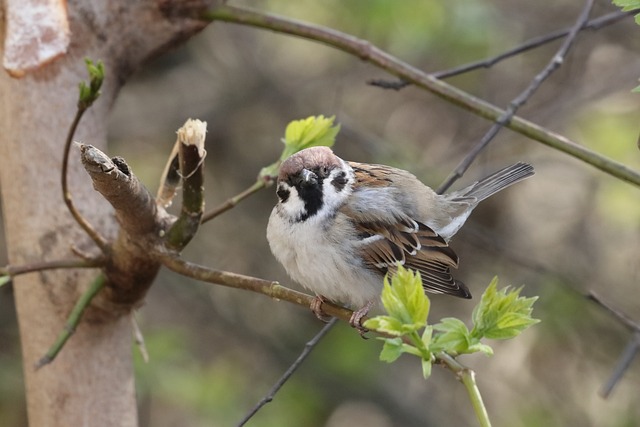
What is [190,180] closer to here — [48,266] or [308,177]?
[48,266]

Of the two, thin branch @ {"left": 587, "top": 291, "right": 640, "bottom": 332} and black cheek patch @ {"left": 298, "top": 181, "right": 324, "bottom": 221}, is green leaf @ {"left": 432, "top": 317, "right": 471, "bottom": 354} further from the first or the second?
black cheek patch @ {"left": 298, "top": 181, "right": 324, "bottom": 221}

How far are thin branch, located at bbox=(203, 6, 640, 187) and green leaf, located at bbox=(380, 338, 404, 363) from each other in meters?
0.88

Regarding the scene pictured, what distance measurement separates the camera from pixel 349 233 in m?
2.89

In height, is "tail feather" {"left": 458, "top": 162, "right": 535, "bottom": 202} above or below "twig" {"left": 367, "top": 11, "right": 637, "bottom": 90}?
below

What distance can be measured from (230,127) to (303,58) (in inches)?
27.8

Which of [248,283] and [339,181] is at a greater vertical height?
[248,283]

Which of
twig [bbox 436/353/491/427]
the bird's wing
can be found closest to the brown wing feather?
the bird's wing

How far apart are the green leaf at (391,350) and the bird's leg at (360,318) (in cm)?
55

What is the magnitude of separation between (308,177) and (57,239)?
2.45 ft

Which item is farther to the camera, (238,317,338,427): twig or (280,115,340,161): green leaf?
(280,115,340,161): green leaf

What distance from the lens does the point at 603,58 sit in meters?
5.62

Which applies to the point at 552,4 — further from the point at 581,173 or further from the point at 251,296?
the point at 251,296

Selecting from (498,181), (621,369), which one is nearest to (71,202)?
(621,369)

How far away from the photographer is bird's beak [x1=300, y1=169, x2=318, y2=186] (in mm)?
2732
